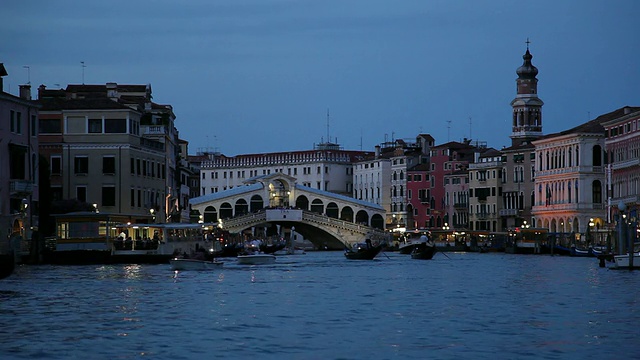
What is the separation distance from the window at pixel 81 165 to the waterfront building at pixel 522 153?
139 feet

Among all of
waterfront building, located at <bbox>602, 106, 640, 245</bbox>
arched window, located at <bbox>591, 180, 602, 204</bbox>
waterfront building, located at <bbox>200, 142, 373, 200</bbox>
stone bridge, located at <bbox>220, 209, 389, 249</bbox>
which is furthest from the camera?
waterfront building, located at <bbox>200, 142, 373, 200</bbox>

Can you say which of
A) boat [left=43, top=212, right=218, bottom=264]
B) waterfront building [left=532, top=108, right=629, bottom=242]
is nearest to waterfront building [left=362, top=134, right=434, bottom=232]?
waterfront building [left=532, top=108, right=629, bottom=242]

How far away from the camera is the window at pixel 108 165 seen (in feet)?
204

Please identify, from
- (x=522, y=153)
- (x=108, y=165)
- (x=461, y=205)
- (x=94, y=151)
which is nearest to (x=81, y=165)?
(x=94, y=151)

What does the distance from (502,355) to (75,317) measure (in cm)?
886

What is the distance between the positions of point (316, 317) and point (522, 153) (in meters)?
74.4

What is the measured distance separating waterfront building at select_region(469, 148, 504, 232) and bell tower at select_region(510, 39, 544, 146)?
7.00 ft

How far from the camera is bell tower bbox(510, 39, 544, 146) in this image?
10562 centimetres

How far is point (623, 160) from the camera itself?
75.4 meters

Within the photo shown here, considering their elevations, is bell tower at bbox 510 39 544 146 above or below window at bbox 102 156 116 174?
above

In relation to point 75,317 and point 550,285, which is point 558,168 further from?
point 75,317

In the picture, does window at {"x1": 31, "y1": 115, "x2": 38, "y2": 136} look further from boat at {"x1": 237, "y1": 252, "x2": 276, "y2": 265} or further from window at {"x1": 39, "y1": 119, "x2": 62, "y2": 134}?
boat at {"x1": 237, "y1": 252, "x2": 276, "y2": 265}

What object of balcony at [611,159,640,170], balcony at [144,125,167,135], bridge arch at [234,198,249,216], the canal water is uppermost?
balcony at [144,125,167,135]

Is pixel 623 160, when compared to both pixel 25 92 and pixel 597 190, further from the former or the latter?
pixel 25 92
